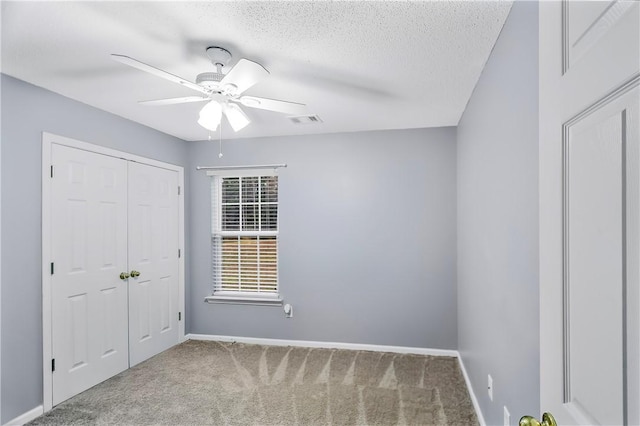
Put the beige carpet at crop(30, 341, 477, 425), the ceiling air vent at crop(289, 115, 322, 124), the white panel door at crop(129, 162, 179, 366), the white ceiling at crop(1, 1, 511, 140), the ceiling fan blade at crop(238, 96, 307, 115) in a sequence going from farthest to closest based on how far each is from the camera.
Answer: the white panel door at crop(129, 162, 179, 366)
the ceiling air vent at crop(289, 115, 322, 124)
the beige carpet at crop(30, 341, 477, 425)
the ceiling fan blade at crop(238, 96, 307, 115)
the white ceiling at crop(1, 1, 511, 140)

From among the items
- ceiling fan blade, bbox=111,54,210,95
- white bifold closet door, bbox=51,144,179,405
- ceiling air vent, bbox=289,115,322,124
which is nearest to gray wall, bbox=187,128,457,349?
ceiling air vent, bbox=289,115,322,124

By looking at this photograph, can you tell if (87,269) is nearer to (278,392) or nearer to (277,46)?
(278,392)

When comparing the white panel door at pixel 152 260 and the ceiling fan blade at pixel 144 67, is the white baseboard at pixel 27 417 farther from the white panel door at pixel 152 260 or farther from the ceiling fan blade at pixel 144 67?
the ceiling fan blade at pixel 144 67

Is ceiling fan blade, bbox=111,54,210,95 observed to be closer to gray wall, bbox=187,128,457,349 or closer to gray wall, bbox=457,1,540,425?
gray wall, bbox=457,1,540,425

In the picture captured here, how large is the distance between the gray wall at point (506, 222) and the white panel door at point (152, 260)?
10.1ft

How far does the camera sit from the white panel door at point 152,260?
3766 millimetres

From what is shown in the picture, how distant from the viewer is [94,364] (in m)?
3.30

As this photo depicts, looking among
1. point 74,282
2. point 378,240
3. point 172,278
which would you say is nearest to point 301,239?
point 378,240

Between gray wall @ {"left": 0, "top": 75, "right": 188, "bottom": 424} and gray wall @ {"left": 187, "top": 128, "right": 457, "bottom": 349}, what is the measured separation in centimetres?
198

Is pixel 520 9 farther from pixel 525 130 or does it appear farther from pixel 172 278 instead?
pixel 172 278

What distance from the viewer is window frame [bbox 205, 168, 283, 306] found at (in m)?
4.48

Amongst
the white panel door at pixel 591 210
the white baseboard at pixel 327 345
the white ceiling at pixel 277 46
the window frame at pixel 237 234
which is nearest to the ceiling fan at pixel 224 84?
the white ceiling at pixel 277 46

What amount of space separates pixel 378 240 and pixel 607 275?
3.57 meters

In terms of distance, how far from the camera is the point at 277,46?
2152mm
